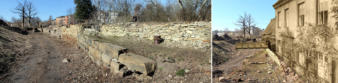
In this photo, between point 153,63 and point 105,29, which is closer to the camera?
point 153,63

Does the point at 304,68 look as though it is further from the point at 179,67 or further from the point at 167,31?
the point at 167,31

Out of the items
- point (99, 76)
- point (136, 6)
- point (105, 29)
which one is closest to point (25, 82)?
point (99, 76)

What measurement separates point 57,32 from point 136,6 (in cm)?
1147

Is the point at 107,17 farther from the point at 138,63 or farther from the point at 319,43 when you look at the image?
the point at 319,43

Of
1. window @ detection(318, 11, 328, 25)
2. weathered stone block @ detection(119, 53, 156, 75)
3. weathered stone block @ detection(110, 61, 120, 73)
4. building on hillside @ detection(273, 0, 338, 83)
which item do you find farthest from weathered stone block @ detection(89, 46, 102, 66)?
window @ detection(318, 11, 328, 25)

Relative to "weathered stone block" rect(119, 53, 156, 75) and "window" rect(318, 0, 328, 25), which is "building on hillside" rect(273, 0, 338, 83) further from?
"weathered stone block" rect(119, 53, 156, 75)

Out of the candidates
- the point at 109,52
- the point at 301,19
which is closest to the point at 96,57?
the point at 109,52

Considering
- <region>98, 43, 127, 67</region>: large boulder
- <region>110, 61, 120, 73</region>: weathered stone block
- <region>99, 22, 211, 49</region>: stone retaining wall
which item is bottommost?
<region>110, 61, 120, 73</region>: weathered stone block

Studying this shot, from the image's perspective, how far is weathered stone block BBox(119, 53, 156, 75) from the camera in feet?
12.6

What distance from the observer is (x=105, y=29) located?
11.7 meters

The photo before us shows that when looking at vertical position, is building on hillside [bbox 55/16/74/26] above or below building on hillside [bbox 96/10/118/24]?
above

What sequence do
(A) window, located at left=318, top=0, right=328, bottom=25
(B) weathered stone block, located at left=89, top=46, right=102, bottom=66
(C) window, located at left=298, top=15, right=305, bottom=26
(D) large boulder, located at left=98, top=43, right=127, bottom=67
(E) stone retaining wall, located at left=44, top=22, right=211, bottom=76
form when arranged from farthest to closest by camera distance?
(B) weathered stone block, located at left=89, top=46, right=102, bottom=66, (D) large boulder, located at left=98, top=43, right=127, bottom=67, (E) stone retaining wall, located at left=44, top=22, right=211, bottom=76, (C) window, located at left=298, top=15, right=305, bottom=26, (A) window, located at left=318, top=0, right=328, bottom=25

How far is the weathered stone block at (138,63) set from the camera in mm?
3840

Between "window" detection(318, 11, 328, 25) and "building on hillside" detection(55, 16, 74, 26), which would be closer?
"window" detection(318, 11, 328, 25)
